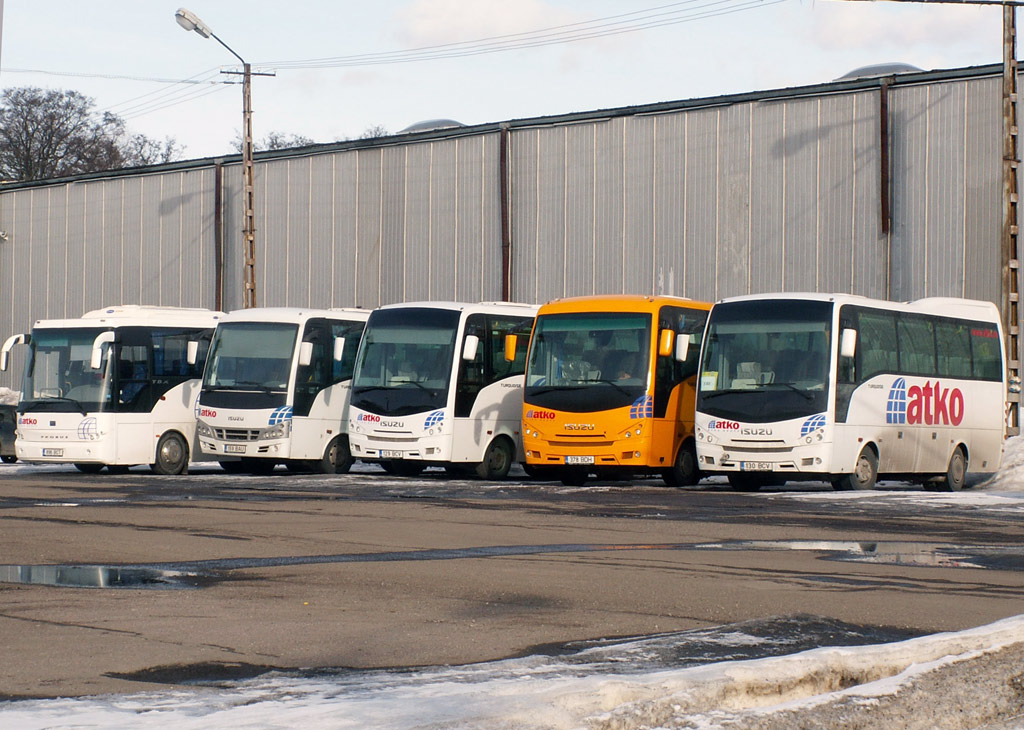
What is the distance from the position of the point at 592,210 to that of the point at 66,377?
16.3 meters

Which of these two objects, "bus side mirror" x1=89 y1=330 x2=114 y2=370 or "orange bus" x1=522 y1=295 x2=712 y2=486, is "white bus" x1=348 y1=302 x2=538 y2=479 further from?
"bus side mirror" x1=89 y1=330 x2=114 y2=370

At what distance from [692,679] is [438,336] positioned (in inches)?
825

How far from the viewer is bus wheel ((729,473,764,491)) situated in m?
24.0

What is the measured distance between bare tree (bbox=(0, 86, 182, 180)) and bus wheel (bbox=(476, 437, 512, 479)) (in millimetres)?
63772

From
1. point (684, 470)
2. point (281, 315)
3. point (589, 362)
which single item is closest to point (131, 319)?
point (281, 315)

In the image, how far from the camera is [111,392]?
89.9 feet

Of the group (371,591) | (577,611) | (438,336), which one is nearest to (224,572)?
(371,591)

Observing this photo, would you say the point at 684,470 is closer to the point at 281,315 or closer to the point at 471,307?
the point at 471,307

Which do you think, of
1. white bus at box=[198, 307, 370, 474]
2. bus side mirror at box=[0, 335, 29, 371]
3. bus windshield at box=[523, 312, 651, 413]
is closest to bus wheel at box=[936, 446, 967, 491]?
bus windshield at box=[523, 312, 651, 413]

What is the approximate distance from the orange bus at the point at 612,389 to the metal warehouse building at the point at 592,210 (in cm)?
1057

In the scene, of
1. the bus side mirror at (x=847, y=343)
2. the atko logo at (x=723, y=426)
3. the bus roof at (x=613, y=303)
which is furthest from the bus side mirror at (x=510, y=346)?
the bus side mirror at (x=847, y=343)

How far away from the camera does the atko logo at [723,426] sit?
74.6 feet

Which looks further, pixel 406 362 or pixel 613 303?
pixel 406 362

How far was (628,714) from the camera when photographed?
5.34 m
